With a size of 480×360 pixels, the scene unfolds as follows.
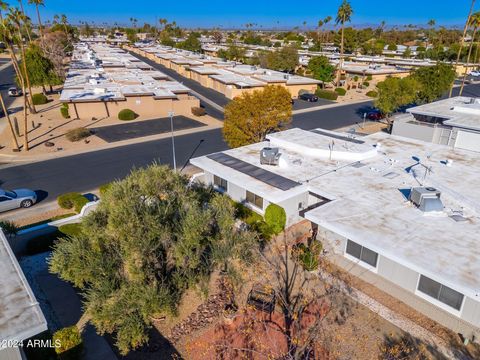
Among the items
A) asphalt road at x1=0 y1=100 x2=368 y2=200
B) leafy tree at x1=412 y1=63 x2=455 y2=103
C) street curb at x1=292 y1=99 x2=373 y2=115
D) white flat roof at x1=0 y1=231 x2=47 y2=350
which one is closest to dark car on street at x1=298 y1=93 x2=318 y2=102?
street curb at x1=292 y1=99 x2=373 y2=115

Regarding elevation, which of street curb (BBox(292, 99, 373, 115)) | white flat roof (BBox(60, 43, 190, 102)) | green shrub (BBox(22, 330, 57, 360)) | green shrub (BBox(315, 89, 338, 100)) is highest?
white flat roof (BBox(60, 43, 190, 102))

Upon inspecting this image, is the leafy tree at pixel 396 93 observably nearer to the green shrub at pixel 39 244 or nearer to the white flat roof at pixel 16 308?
the green shrub at pixel 39 244

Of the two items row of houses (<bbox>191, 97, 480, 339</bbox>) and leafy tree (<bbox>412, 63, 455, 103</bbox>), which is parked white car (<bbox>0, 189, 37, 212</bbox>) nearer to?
row of houses (<bbox>191, 97, 480, 339</bbox>)

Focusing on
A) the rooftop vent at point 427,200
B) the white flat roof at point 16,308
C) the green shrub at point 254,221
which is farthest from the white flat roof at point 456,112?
the white flat roof at point 16,308

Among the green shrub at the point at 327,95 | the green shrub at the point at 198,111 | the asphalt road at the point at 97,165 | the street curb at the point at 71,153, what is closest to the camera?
the asphalt road at the point at 97,165

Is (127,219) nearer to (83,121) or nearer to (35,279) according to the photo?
(35,279)

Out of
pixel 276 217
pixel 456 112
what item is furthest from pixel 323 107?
pixel 276 217
